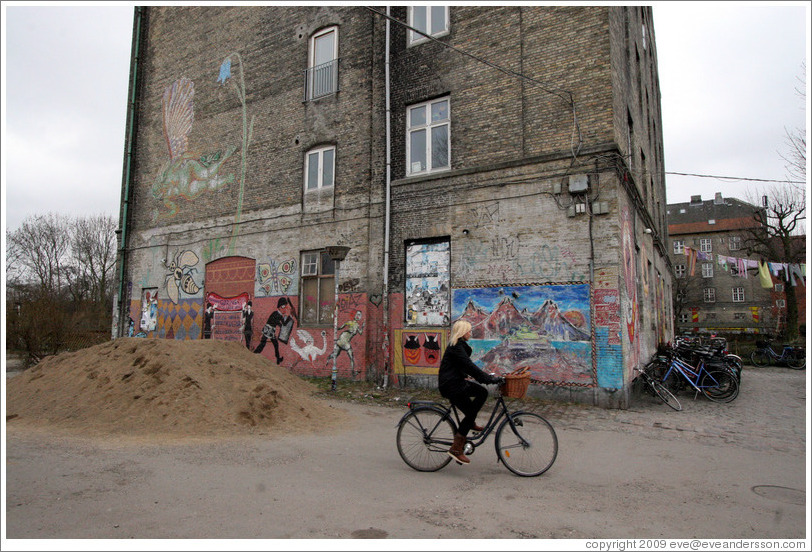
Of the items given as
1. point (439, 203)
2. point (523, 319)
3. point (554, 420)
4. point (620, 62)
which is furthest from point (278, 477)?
A: point (620, 62)

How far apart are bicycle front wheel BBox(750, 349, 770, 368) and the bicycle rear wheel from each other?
13461 mm

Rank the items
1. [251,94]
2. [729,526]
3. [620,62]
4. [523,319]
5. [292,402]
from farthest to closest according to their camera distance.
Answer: [251,94] → [620,62] → [523,319] → [292,402] → [729,526]

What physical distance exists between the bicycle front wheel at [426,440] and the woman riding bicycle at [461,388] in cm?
14

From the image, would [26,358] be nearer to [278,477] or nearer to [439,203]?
[439,203]

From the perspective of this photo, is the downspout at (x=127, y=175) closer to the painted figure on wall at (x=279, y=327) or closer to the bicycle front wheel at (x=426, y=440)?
the painted figure on wall at (x=279, y=327)

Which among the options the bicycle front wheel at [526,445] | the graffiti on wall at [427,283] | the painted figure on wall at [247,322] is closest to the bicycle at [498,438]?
the bicycle front wheel at [526,445]

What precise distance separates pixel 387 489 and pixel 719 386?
9345mm

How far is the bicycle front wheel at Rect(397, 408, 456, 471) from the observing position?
18.0 feet

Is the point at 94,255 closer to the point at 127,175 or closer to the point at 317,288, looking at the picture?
the point at 127,175

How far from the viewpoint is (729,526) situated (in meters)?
4.11

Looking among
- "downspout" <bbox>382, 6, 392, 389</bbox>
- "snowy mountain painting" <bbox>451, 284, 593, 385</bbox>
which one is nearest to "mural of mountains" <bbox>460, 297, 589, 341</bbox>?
"snowy mountain painting" <bbox>451, 284, 593, 385</bbox>

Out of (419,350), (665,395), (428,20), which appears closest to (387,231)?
(419,350)

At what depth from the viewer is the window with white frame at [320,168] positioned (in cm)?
1445

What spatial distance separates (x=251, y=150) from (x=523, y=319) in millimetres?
10620
